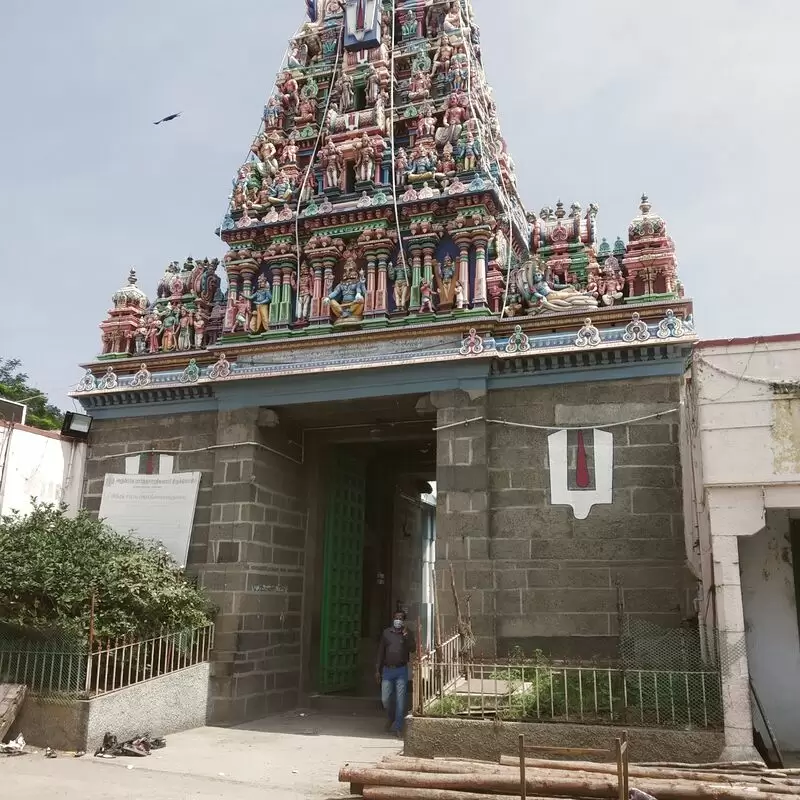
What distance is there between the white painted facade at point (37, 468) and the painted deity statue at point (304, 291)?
15.6 feet

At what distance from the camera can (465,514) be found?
39.0 ft

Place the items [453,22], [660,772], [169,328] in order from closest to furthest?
1. [660,772]
2. [169,328]
3. [453,22]

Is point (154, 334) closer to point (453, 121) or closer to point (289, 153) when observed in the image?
point (289, 153)

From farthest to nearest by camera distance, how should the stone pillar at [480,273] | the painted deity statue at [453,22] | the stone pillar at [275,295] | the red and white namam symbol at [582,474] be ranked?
the painted deity statue at [453,22] < the stone pillar at [275,295] < the stone pillar at [480,273] < the red and white namam symbol at [582,474]

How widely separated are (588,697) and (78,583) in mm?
6226

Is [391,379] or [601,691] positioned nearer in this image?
[601,691]

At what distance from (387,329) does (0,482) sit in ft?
23.0

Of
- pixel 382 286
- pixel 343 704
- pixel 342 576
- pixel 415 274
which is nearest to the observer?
pixel 415 274

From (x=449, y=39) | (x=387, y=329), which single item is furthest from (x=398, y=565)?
(x=449, y=39)

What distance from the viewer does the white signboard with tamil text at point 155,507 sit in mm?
13672

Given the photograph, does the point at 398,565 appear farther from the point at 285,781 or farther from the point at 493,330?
the point at 285,781

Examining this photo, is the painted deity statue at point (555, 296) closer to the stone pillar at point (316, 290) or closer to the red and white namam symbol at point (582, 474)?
the red and white namam symbol at point (582, 474)

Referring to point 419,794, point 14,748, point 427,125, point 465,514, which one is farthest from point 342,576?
point 419,794

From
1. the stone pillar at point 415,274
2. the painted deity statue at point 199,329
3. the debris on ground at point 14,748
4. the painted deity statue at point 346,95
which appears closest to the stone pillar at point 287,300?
the painted deity statue at point 199,329
